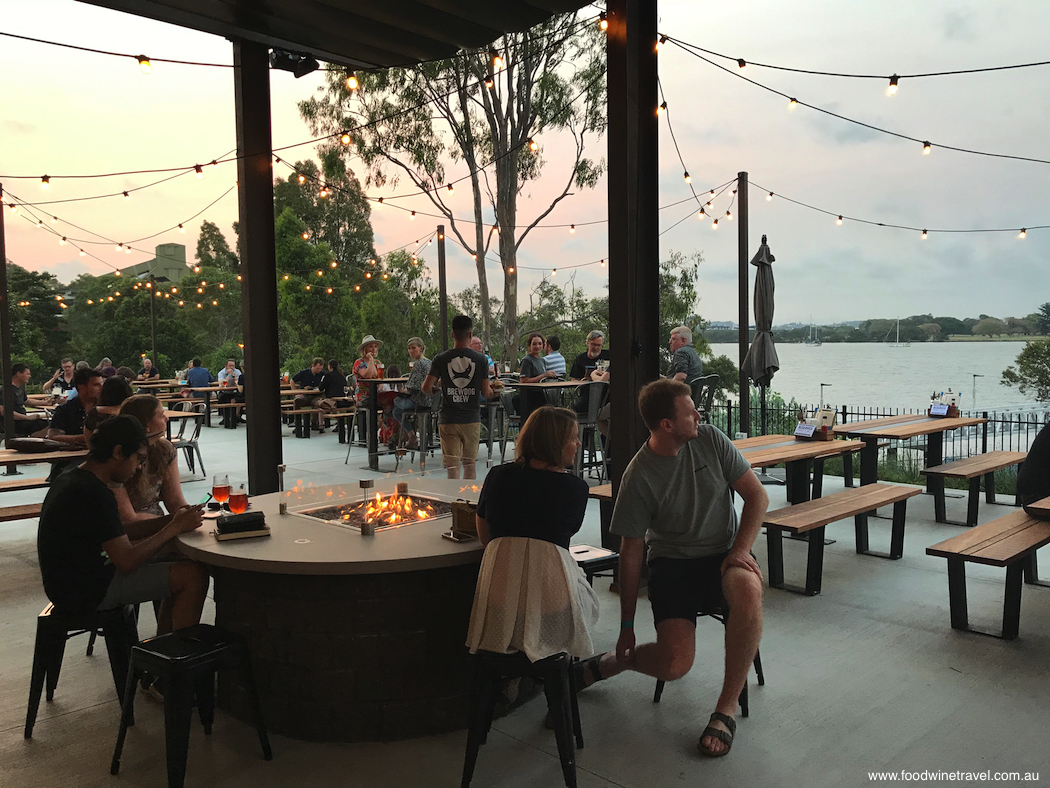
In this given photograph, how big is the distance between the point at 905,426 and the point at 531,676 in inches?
210

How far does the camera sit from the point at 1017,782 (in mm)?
2416

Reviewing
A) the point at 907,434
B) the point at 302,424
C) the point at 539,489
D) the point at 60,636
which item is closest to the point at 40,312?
the point at 302,424

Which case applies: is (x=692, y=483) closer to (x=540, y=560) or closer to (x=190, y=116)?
(x=540, y=560)

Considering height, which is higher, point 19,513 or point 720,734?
point 19,513

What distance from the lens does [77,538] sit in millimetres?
2764

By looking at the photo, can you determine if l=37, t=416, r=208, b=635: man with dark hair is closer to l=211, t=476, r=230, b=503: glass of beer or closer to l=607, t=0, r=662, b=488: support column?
l=211, t=476, r=230, b=503: glass of beer

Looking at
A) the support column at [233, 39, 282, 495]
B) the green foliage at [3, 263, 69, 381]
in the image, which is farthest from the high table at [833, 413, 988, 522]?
the green foliage at [3, 263, 69, 381]

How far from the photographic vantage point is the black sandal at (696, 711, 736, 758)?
259cm

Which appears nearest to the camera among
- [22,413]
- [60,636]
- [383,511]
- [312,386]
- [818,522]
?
[60,636]

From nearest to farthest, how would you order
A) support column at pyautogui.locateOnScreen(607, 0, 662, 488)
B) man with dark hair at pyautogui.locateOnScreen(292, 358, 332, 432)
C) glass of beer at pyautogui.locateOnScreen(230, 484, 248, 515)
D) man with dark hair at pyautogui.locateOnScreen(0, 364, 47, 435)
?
glass of beer at pyautogui.locateOnScreen(230, 484, 248, 515) < support column at pyautogui.locateOnScreen(607, 0, 662, 488) < man with dark hair at pyautogui.locateOnScreen(0, 364, 47, 435) < man with dark hair at pyautogui.locateOnScreen(292, 358, 332, 432)

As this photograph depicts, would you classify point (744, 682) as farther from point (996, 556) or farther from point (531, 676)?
point (996, 556)

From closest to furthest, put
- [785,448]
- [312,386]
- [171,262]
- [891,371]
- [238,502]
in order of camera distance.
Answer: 1. [238,502]
2. [785,448]
3. [312,386]
4. [891,371]
5. [171,262]

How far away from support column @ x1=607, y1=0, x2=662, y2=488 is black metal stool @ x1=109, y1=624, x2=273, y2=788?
227 centimetres

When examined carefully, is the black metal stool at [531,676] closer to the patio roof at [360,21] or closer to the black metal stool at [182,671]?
the black metal stool at [182,671]
